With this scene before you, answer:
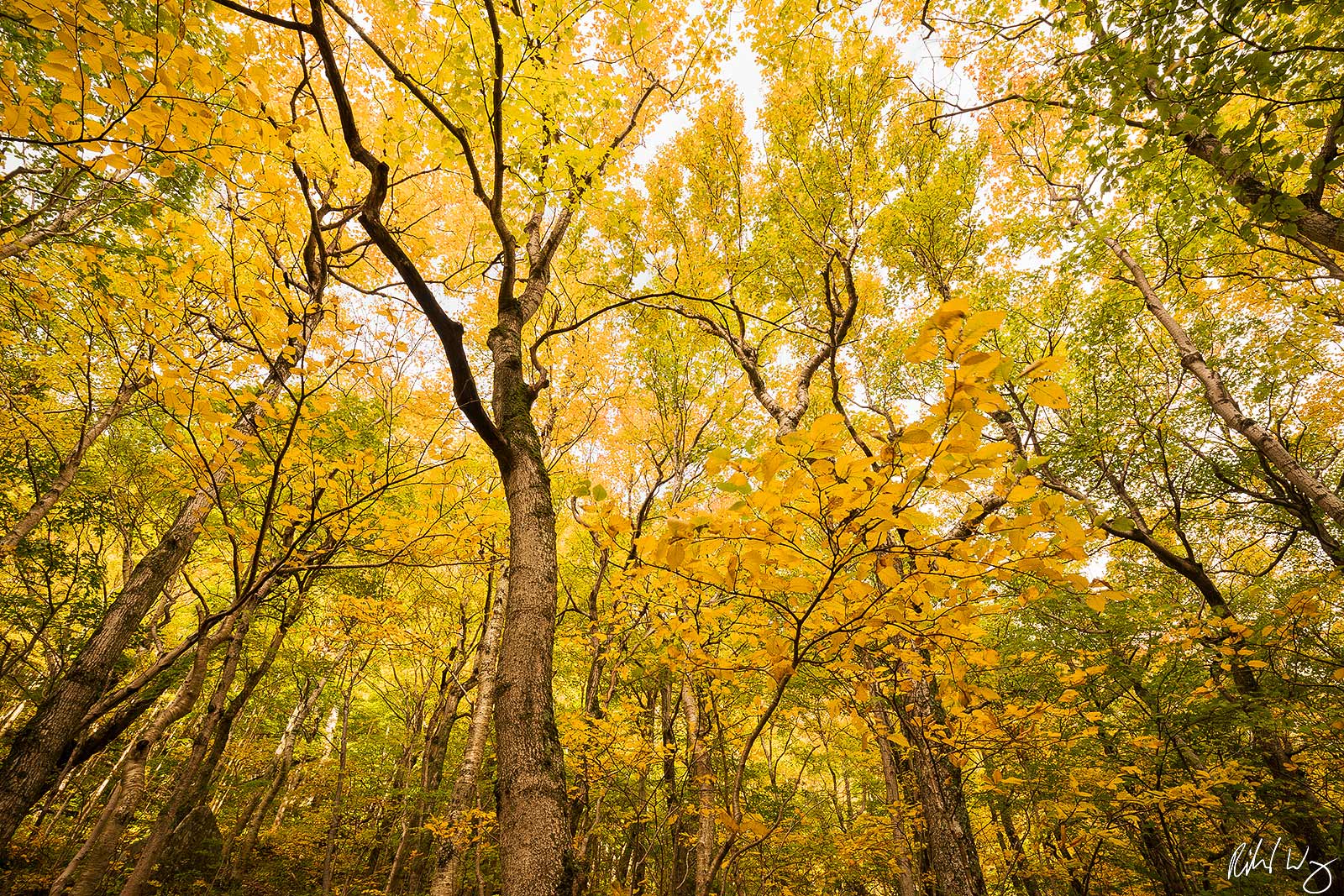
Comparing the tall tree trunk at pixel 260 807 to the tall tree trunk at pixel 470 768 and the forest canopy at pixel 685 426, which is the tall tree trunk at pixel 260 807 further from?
the tall tree trunk at pixel 470 768

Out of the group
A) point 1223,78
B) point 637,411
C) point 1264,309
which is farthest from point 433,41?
point 1264,309

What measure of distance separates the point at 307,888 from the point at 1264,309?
22.7 meters

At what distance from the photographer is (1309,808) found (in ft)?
16.8

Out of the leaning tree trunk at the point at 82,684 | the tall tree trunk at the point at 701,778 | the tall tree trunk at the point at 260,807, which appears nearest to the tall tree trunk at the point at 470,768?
the tall tree trunk at the point at 701,778

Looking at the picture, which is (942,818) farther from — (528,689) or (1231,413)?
(1231,413)

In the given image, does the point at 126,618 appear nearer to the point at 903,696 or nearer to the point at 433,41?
the point at 433,41

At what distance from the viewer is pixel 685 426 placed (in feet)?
23.0

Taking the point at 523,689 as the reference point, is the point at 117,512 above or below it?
above

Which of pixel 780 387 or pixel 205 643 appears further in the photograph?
pixel 780 387
